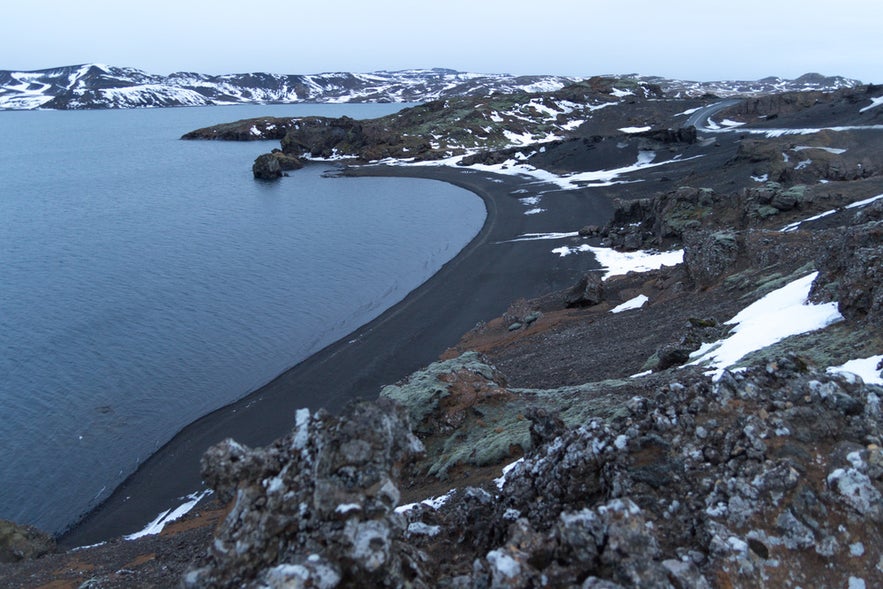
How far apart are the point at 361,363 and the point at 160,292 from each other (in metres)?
20.7

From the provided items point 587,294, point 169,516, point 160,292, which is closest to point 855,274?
point 587,294

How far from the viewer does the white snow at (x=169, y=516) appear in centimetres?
1834

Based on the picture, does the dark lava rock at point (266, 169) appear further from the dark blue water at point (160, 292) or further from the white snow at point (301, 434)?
the white snow at point (301, 434)

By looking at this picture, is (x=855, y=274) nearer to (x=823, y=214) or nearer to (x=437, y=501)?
(x=437, y=501)

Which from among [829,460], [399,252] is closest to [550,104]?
[399,252]

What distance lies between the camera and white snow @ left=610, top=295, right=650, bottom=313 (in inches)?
1079

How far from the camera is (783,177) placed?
4334 cm

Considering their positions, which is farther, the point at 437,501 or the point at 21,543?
the point at 21,543

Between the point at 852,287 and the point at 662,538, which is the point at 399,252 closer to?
the point at 852,287

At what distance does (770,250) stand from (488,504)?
67.8 feet

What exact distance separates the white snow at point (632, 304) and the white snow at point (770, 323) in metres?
9.48

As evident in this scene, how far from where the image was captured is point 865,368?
31.2 ft

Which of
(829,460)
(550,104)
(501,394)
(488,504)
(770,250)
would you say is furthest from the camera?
(550,104)

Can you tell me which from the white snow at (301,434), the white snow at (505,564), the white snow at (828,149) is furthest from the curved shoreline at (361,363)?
the white snow at (828,149)
